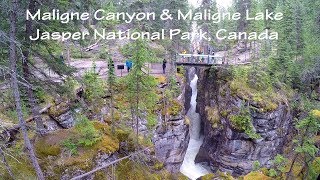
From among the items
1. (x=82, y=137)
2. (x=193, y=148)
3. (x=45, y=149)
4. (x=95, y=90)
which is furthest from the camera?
(x=193, y=148)

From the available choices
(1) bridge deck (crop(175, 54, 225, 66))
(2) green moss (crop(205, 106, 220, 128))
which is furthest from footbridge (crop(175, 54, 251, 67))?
(2) green moss (crop(205, 106, 220, 128))

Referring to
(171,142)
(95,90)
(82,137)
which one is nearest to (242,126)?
(171,142)

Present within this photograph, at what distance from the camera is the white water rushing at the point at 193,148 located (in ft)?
93.0

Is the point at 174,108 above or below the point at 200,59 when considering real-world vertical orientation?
below

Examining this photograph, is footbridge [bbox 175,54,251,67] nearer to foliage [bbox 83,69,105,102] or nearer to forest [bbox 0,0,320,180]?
forest [bbox 0,0,320,180]

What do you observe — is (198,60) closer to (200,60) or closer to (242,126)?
(200,60)

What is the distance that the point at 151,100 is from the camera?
17.8 m

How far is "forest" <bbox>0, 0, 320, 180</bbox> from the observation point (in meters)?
11.3

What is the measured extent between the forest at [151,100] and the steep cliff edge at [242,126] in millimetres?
100

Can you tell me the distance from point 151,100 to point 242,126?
1207cm

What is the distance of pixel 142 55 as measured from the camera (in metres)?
15.6

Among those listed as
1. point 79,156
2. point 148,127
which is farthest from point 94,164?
point 148,127

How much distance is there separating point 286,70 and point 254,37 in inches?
364

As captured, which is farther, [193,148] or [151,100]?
[193,148]
